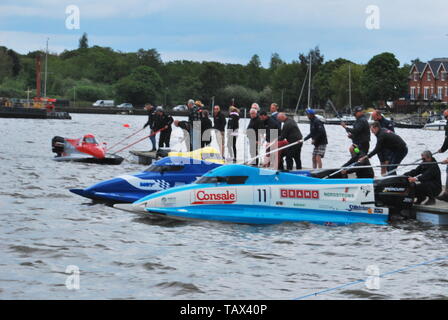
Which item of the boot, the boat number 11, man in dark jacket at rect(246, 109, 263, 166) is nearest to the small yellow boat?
man in dark jacket at rect(246, 109, 263, 166)

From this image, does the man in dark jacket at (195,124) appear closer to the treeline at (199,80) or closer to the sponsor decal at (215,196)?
the sponsor decal at (215,196)

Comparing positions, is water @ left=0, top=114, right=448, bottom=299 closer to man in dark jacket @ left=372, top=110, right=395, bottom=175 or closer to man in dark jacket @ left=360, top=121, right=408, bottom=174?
man in dark jacket @ left=360, top=121, right=408, bottom=174

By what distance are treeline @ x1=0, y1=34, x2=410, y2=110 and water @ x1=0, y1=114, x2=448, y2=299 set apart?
4158 inches

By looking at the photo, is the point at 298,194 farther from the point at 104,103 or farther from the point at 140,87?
the point at 140,87

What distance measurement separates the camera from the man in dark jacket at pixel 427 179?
17.4 m

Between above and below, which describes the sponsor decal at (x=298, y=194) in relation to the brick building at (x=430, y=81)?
below

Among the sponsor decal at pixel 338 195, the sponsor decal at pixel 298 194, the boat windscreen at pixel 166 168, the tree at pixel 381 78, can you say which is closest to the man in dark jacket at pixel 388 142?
the sponsor decal at pixel 338 195

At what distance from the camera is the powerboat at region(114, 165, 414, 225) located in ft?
55.4

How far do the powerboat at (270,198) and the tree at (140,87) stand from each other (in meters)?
A: 143

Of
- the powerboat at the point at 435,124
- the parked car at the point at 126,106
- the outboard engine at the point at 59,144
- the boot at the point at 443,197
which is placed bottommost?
the boot at the point at 443,197

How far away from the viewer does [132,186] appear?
19.5m

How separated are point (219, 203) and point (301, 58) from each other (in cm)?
14435
